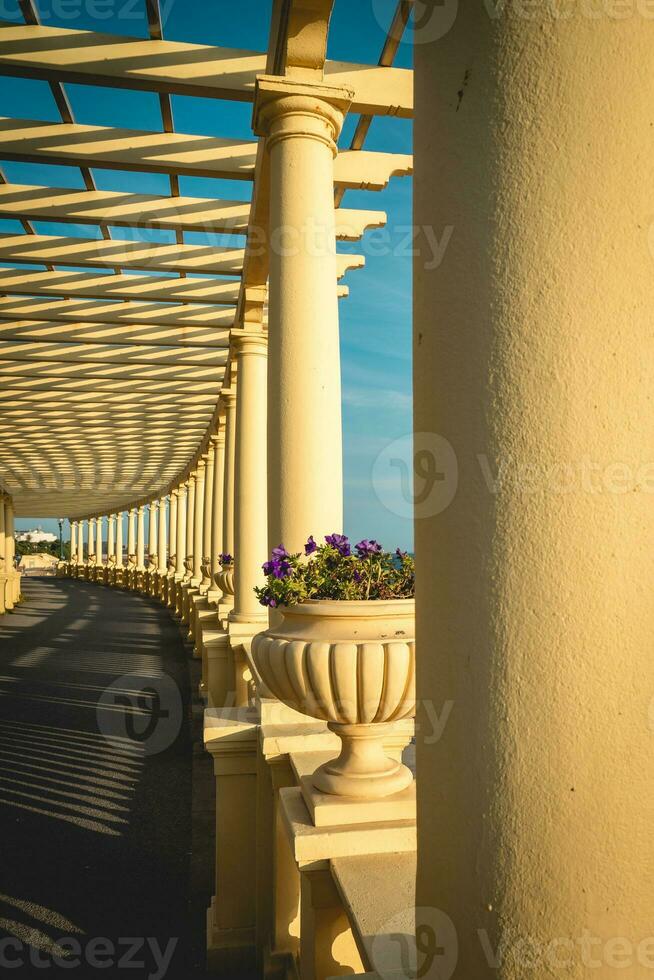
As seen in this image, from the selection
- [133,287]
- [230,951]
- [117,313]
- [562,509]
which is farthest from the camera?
[117,313]

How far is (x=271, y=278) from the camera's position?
15641 mm

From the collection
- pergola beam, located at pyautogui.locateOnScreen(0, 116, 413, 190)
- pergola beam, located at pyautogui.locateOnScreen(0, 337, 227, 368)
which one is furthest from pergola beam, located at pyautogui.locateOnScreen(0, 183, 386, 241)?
pergola beam, located at pyautogui.locateOnScreen(0, 337, 227, 368)

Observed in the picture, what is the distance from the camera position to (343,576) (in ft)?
36.0

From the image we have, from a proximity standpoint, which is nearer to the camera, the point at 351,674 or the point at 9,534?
the point at 351,674

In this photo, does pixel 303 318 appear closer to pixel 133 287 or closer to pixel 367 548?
pixel 367 548

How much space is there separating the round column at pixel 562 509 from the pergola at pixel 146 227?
44.4 feet

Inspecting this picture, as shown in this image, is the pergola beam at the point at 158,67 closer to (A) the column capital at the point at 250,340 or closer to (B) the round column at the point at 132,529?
(A) the column capital at the point at 250,340

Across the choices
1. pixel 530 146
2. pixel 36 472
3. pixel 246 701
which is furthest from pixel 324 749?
pixel 36 472

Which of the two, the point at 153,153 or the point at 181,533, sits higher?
the point at 153,153

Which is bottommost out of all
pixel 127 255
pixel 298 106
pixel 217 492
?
pixel 217 492

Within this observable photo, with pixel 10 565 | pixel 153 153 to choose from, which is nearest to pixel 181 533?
pixel 10 565

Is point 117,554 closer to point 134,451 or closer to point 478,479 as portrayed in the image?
point 134,451

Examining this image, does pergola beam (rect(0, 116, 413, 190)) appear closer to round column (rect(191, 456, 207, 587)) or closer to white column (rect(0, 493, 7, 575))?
round column (rect(191, 456, 207, 587))

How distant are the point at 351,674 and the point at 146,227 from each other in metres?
25.4
